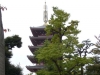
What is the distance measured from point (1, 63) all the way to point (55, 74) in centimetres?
888

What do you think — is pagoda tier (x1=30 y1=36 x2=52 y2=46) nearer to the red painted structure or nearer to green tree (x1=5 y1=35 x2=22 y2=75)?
the red painted structure

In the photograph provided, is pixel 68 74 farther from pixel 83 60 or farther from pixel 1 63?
pixel 1 63

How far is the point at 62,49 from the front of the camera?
12453 millimetres

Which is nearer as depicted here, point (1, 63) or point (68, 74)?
point (1, 63)

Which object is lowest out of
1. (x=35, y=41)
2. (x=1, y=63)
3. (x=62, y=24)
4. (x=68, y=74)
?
(x=1, y=63)

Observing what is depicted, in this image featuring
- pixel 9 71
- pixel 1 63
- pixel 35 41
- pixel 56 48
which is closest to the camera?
pixel 1 63

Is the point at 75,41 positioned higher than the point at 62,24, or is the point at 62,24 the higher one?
the point at 62,24

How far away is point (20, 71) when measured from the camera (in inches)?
731

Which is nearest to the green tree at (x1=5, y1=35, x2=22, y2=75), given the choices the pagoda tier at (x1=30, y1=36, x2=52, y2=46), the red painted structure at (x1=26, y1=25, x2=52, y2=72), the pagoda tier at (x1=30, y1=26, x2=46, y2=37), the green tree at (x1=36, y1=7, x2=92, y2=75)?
the green tree at (x1=36, y1=7, x2=92, y2=75)

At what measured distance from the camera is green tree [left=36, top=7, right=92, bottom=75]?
41.0 ft

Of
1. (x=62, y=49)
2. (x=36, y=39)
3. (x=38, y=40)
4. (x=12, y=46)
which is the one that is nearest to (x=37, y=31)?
(x=36, y=39)

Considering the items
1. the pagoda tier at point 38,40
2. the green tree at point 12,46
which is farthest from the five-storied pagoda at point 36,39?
the green tree at point 12,46

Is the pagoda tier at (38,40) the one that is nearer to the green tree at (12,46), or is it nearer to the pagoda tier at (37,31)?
the pagoda tier at (37,31)

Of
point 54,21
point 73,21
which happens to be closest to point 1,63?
point 54,21
